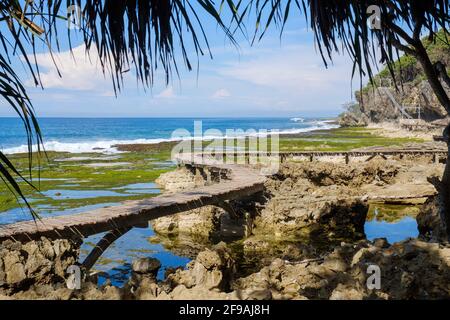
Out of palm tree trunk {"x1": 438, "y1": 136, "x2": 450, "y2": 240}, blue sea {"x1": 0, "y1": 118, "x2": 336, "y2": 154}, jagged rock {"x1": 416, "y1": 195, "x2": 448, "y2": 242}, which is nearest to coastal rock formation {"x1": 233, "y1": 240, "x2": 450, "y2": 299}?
palm tree trunk {"x1": 438, "y1": 136, "x2": 450, "y2": 240}

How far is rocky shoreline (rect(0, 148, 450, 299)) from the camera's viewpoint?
164 inches

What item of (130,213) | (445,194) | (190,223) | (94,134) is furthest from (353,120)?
(445,194)

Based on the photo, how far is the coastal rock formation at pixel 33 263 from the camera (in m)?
4.82

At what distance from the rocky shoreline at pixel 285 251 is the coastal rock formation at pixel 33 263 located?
11 mm

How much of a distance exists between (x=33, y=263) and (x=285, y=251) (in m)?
4.23

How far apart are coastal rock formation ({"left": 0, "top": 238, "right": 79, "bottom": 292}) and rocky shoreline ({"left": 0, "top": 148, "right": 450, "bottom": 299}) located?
1 centimetres

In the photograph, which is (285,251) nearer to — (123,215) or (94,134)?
(123,215)

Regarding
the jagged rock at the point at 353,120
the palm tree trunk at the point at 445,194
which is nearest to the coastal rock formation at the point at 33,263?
the palm tree trunk at the point at 445,194

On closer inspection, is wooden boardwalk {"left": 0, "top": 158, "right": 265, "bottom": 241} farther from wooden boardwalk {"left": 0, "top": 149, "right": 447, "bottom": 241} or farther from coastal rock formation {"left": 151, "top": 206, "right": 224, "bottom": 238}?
coastal rock formation {"left": 151, "top": 206, "right": 224, "bottom": 238}

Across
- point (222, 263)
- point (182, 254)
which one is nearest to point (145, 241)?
point (182, 254)

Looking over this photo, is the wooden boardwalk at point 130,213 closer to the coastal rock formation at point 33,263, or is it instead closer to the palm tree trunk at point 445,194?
the coastal rock formation at point 33,263

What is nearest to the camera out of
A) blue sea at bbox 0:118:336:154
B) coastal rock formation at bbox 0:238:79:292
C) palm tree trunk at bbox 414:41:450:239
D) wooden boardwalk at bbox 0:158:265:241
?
palm tree trunk at bbox 414:41:450:239

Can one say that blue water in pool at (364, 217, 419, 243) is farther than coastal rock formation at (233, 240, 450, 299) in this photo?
Yes
